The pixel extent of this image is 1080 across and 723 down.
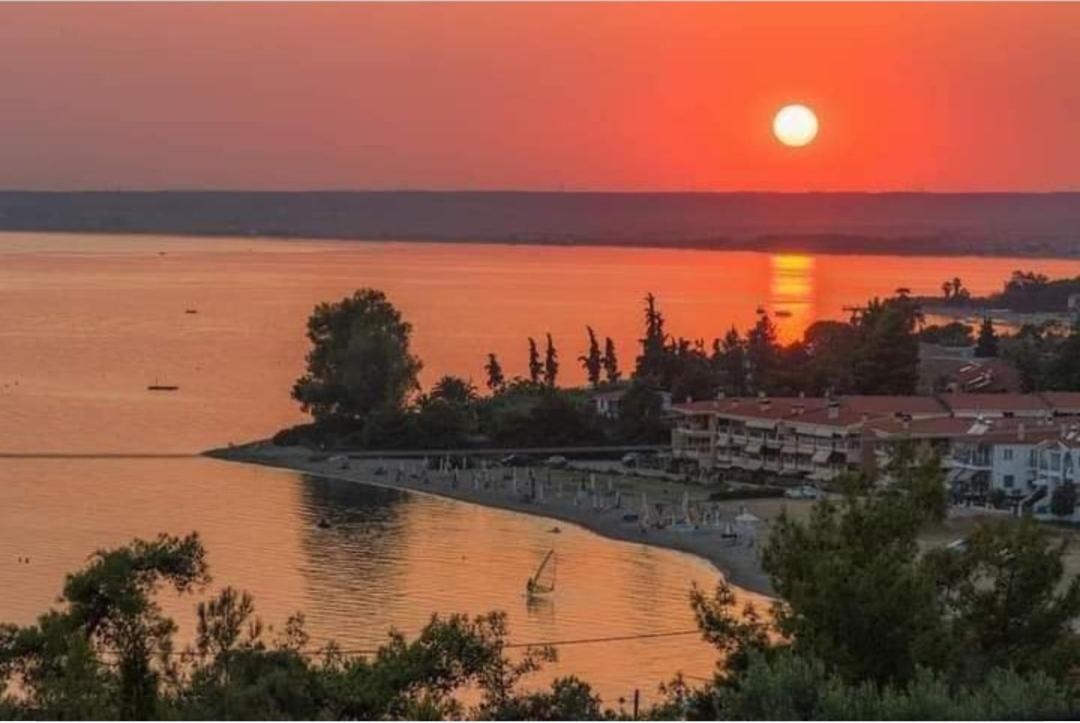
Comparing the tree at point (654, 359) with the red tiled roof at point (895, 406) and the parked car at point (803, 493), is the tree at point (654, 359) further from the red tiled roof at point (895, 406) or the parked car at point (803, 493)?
the parked car at point (803, 493)

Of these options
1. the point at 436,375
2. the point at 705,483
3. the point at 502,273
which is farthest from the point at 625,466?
the point at 502,273

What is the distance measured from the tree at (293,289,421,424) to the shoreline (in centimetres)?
105

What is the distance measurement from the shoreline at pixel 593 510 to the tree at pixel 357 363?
105cm

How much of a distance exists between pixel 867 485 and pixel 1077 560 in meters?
8.22

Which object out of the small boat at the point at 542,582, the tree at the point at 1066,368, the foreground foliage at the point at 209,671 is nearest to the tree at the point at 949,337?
the tree at the point at 1066,368

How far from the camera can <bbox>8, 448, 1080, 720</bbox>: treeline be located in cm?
774

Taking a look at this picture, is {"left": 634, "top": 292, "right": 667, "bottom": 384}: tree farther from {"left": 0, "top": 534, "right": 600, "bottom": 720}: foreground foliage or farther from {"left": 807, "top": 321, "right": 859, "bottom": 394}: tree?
{"left": 0, "top": 534, "right": 600, "bottom": 720}: foreground foliage

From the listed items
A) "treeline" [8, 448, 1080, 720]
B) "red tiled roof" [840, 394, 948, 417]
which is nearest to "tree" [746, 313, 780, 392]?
"red tiled roof" [840, 394, 948, 417]

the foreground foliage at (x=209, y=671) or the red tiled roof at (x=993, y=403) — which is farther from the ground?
the red tiled roof at (x=993, y=403)

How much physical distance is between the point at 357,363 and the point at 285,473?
303 centimetres

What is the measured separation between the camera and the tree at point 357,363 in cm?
2783

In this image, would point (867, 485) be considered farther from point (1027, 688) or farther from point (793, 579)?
point (1027, 688)

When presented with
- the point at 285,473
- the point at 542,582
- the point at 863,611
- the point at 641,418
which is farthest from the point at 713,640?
the point at 641,418

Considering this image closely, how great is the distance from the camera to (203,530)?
67.8 feet
